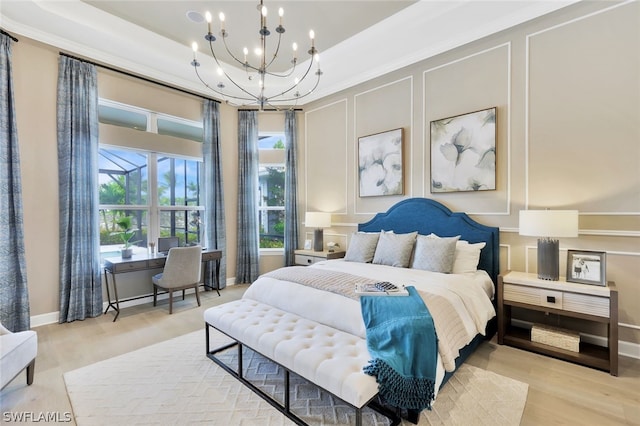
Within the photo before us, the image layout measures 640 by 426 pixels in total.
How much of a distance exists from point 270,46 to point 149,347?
3905 mm

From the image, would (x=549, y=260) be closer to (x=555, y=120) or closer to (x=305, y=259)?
(x=555, y=120)

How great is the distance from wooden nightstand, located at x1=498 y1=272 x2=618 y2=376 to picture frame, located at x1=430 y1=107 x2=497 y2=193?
114cm

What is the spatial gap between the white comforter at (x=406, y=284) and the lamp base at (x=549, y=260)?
0.50m

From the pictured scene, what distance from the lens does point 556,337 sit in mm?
2705

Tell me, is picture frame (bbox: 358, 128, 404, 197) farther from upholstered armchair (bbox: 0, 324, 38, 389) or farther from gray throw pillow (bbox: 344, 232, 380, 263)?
upholstered armchair (bbox: 0, 324, 38, 389)

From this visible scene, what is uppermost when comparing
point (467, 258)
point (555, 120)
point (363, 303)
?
point (555, 120)

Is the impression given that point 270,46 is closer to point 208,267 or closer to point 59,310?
point 208,267

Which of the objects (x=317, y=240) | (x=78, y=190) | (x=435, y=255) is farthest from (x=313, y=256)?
(x=78, y=190)

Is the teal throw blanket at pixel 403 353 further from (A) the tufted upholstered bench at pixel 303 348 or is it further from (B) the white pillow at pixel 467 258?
(B) the white pillow at pixel 467 258

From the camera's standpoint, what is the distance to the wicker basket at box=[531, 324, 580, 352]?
8.59 ft

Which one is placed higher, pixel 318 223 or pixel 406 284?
pixel 318 223

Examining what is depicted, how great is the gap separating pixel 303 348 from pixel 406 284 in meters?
1.17

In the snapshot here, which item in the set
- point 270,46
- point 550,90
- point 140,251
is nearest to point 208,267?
point 140,251

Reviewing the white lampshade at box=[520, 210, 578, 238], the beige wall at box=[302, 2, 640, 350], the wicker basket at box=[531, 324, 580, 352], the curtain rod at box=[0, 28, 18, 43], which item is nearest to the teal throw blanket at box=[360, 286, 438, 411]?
the white lampshade at box=[520, 210, 578, 238]
